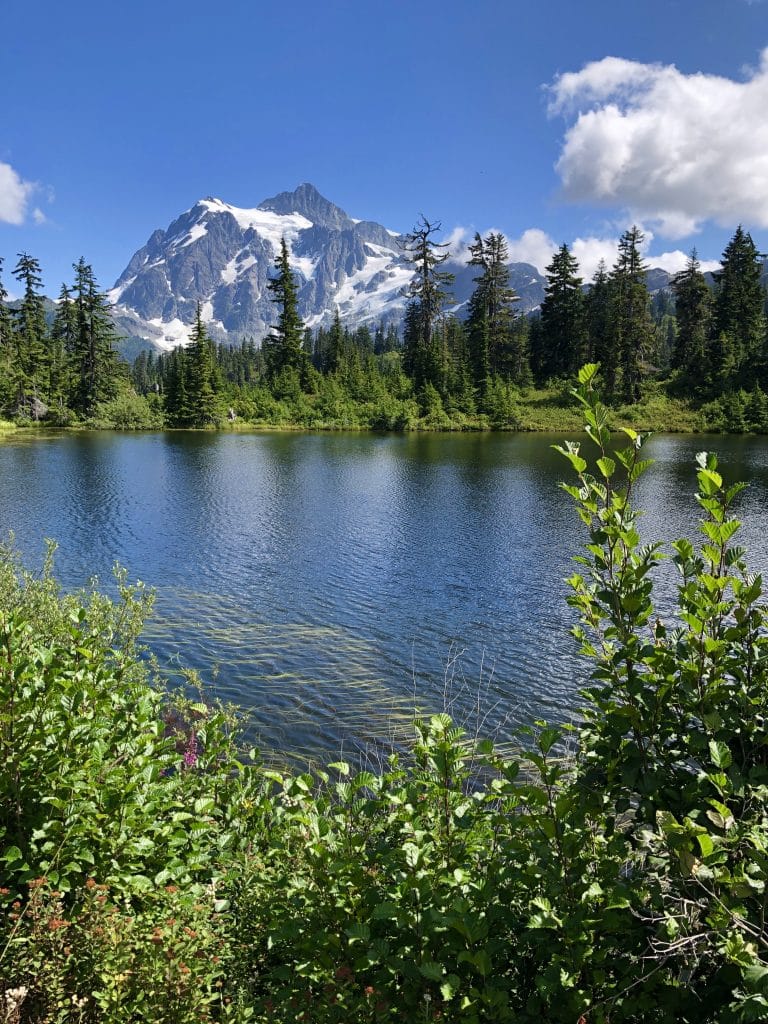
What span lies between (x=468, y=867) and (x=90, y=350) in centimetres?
9073

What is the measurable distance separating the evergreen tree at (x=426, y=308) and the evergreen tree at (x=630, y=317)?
71.1ft

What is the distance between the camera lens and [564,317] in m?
85.2

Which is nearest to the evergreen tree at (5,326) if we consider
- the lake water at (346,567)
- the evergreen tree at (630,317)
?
the lake water at (346,567)

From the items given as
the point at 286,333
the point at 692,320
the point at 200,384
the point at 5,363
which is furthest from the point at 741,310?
the point at 5,363

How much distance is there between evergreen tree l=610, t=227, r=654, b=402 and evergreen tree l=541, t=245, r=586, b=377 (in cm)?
518

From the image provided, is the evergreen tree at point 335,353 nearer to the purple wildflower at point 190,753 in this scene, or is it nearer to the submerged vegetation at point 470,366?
the submerged vegetation at point 470,366

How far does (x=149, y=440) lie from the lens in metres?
66.6

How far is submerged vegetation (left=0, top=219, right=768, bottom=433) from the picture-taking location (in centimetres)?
7631

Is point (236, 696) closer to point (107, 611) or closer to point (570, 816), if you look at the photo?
point (107, 611)

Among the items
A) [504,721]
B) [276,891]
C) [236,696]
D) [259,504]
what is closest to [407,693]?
[504,721]

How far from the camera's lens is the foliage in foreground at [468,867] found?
8.51 ft

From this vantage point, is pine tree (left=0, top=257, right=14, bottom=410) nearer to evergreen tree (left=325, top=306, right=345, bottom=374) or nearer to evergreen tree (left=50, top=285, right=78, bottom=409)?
evergreen tree (left=50, top=285, right=78, bottom=409)

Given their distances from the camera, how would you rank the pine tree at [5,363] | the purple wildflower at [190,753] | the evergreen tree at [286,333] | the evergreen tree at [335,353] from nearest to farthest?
the purple wildflower at [190,753], the pine tree at [5,363], the evergreen tree at [286,333], the evergreen tree at [335,353]

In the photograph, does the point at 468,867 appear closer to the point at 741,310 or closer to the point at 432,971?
the point at 432,971
